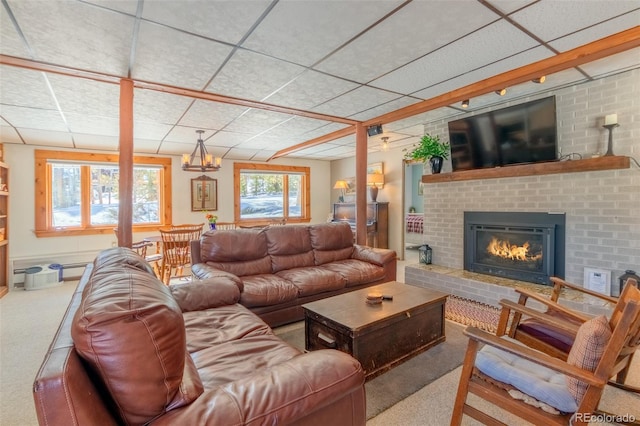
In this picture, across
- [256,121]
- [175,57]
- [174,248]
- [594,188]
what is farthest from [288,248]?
[594,188]

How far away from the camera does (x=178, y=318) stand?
1018 millimetres

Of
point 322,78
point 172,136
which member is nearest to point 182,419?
point 322,78

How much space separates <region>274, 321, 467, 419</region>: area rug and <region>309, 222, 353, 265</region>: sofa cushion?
1.25 metres

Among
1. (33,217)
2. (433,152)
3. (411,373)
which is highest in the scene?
(433,152)

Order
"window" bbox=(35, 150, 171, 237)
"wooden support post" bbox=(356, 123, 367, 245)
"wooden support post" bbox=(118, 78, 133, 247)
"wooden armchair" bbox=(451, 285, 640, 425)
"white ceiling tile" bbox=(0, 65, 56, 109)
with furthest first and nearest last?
1. "window" bbox=(35, 150, 171, 237)
2. "wooden support post" bbox=(356, 123, 367, 245)
3. "wooden support post" bbox=(118, 78, 133, 247)
4. "white ceiling tile" bbox=(0, 65, 56, 109)
5. "wooden armchair" bbox=(451, 285, 640, 425)

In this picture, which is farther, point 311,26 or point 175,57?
point 175,57

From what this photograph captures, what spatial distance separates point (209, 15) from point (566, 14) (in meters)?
2.24

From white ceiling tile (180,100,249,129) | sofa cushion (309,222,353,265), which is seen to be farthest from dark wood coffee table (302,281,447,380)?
white ceiling tile (180,100,249,129)

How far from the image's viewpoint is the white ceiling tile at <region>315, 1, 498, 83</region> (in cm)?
194

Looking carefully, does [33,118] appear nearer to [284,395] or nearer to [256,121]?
[256,121]

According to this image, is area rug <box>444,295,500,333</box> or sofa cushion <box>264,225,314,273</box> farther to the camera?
sofa cushion <box>264,225,314,273</box>

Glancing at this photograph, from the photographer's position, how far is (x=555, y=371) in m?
1.39

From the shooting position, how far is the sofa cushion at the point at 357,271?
11.2 feet

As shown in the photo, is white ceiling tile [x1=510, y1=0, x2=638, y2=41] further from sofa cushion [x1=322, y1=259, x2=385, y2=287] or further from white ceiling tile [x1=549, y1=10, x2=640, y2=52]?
sofa cushion [x1=322, y1=259, x2=385, y2=287]
